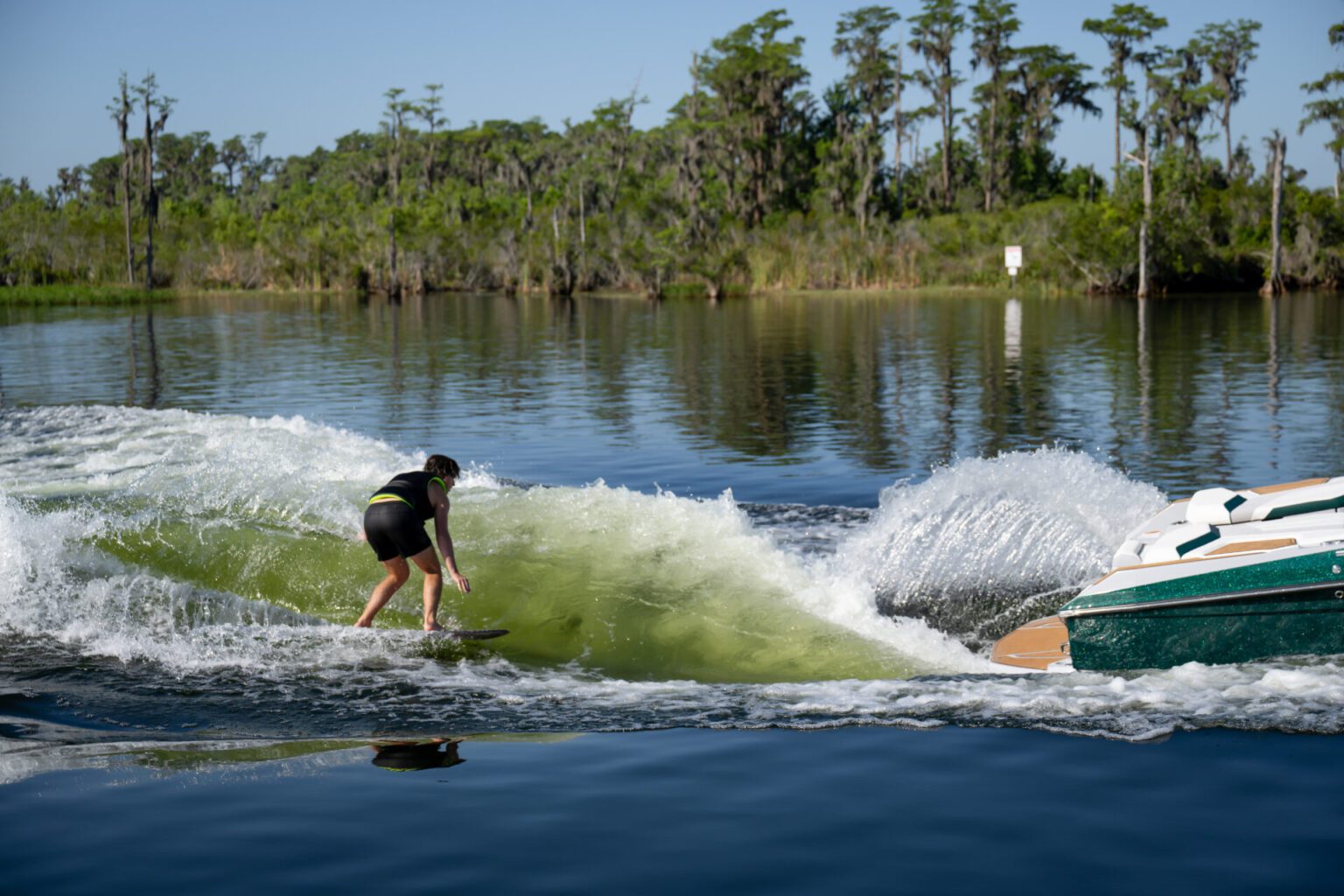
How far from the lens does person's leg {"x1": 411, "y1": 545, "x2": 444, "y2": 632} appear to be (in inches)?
446

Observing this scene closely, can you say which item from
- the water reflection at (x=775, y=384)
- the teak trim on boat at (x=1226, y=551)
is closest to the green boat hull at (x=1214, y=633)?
the teak trim on boat at (x=1226, y=551)

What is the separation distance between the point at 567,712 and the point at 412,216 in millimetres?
86591

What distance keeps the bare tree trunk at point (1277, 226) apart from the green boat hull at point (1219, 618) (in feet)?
183

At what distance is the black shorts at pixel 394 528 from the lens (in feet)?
36.6

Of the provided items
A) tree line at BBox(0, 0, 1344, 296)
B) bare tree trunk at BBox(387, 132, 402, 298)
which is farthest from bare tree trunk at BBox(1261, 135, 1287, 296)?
bare tree trunk at BBox(387, 132, 402, 298)

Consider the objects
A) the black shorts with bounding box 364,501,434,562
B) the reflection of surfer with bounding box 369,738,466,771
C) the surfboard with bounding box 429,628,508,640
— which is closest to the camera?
the reflection of surfer with bounding box 369,738,466,771

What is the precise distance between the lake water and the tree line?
45171mm

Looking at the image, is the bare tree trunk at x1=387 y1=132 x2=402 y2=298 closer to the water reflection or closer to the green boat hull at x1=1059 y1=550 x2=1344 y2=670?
the water reflection

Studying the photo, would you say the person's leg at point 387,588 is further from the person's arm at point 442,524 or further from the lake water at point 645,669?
the person's arm at point 442,524

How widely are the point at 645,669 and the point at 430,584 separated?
76.7 inches

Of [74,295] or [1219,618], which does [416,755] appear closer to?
[1219,618]

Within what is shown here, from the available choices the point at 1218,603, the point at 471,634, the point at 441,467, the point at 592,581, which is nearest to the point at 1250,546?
A: the point at 1218,603

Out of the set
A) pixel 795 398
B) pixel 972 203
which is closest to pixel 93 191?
pixel 972 203

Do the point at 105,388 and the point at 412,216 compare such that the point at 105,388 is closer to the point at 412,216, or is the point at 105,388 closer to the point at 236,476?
the point at 236,476
